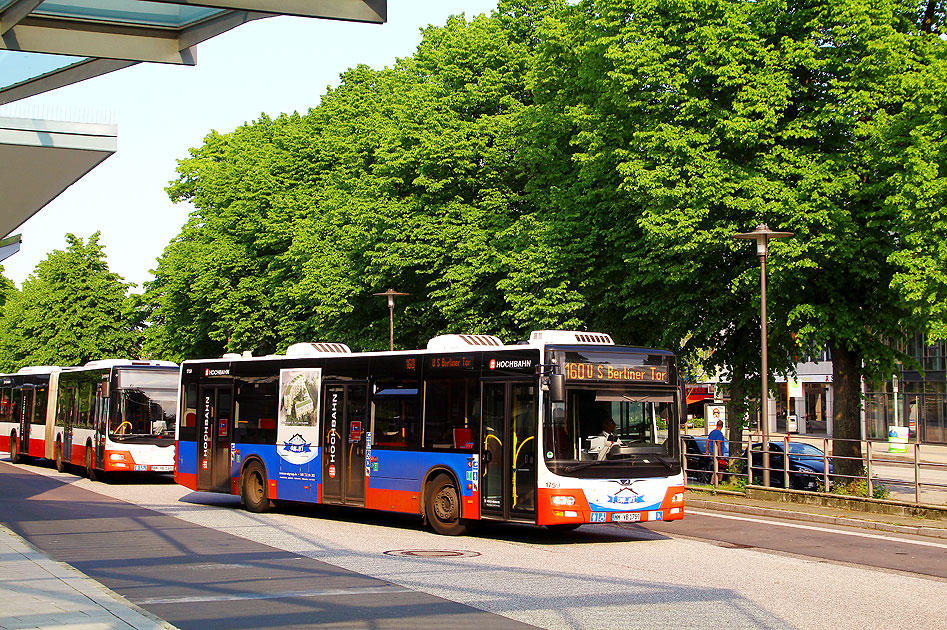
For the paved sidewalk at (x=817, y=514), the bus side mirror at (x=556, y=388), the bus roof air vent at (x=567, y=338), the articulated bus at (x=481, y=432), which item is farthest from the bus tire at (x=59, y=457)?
the bus side mirror at (x=556, y=388)

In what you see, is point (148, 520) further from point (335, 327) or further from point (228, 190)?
point (228, 190)

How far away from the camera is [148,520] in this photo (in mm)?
19234

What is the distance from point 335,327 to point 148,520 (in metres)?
22.3

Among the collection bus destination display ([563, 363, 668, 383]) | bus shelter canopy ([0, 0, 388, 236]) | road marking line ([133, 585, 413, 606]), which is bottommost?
road marking line ([133, 585, 413, 606])

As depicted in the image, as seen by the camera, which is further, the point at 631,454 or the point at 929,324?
the point at 929,324

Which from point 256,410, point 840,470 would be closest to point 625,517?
point 256,410

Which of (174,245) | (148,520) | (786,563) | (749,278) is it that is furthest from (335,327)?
(786,563)

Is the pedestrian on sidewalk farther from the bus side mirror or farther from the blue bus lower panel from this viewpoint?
the bus side mirror

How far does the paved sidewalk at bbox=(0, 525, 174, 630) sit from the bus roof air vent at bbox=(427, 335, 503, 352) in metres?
7.07

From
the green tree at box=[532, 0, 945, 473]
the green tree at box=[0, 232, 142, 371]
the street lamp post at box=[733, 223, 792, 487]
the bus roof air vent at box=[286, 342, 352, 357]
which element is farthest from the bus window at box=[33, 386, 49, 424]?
the green tree at box=[0, 232, 142, 371]

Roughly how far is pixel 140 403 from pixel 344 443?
11.7m

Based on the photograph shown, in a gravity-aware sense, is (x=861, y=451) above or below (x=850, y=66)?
below

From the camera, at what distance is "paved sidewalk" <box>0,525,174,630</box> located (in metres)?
8.77

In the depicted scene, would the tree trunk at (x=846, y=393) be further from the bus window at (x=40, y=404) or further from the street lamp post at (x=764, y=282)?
the bus window at (x=40, y=404)
